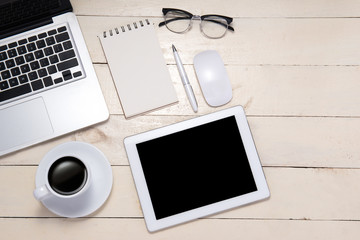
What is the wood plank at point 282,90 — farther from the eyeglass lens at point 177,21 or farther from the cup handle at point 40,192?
the cup handle at point 40,192

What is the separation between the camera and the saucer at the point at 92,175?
84 centimetres

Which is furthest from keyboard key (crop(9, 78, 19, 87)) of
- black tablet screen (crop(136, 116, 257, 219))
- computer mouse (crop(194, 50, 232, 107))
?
computer mouse (crop(194, 50, 232, 107))

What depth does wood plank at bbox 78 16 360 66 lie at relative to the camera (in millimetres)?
908

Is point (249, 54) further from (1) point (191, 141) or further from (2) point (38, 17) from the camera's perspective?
(2) point (38, 17)

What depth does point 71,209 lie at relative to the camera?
84 cm

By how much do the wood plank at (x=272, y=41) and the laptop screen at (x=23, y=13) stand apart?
0.09 m

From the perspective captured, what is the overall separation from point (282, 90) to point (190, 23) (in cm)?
28

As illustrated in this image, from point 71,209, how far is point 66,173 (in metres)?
0.10

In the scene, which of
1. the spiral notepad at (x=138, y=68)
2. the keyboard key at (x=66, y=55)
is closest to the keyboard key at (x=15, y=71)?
the keyboard key at (x=66, y=55)

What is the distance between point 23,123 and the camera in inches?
33.4

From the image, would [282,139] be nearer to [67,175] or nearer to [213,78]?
[213,78]

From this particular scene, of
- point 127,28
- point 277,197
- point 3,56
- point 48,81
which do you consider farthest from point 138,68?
point 277,197

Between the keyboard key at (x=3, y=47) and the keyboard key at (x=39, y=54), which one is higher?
the keyboard key at (x=3, y=47)

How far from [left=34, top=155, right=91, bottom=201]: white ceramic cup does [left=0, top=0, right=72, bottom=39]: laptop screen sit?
329 mm
